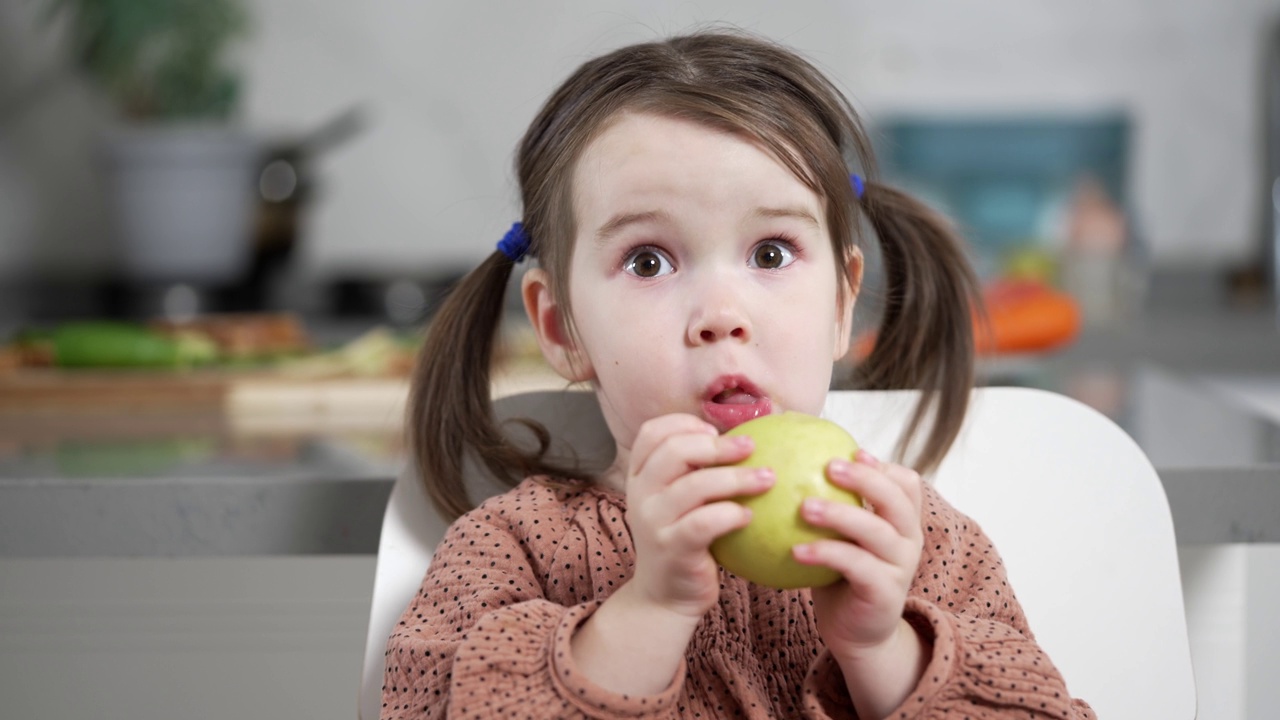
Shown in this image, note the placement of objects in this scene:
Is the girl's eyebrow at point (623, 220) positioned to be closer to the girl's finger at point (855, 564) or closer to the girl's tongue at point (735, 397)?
the girl's tongue at point (735, 397)

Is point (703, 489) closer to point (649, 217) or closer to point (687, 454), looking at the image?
point (687, 454)

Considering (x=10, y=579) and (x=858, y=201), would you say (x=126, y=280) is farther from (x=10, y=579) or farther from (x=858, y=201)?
(x=858, y=201)

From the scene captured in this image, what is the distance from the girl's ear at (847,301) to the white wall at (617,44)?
2083 mm

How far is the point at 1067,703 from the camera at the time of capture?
0.79 metres

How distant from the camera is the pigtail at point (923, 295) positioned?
3.51 feet

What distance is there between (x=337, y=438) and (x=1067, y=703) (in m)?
0.77

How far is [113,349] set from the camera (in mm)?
1709

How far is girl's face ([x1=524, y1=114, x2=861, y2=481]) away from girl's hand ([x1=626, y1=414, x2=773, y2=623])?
8 centimetres

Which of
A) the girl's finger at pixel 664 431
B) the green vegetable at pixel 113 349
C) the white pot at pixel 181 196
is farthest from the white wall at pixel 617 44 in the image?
the girl's finger at pixel 664 431

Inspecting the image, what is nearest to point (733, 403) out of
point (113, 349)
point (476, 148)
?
point (113, 349)

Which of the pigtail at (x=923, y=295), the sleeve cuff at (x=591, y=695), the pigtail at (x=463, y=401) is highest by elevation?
the pigtail at (x=923, y=295)

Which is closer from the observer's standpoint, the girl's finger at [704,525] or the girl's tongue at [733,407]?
the girl's finger at [704,525]

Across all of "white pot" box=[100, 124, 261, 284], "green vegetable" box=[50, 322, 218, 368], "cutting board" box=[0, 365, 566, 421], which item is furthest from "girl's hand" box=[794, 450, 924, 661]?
"white pot" box=[100, 124, 261, 284]

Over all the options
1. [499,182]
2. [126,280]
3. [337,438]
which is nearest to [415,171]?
[499,182]
